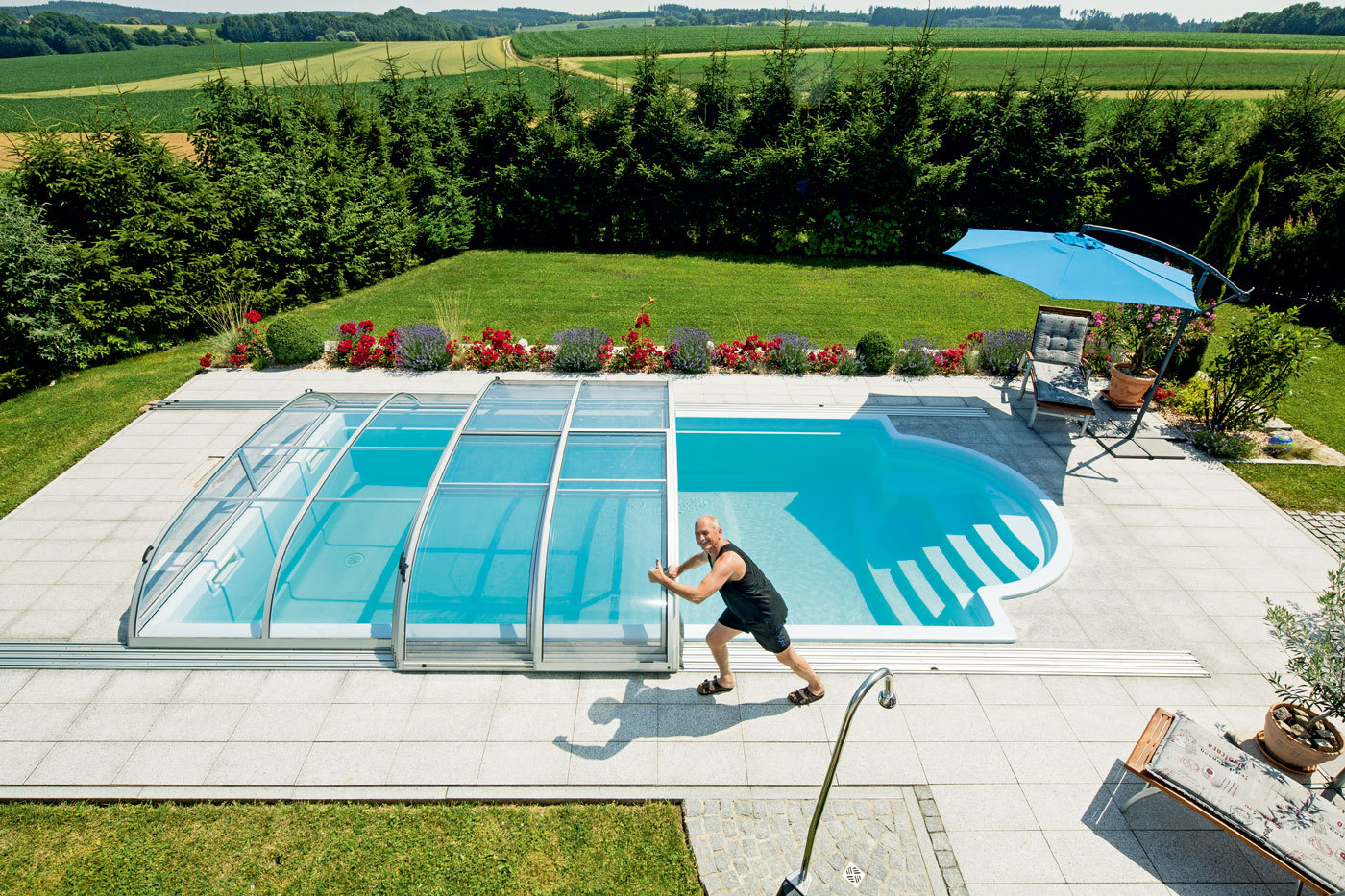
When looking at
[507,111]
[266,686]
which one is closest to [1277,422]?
[266,686]

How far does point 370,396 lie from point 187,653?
4.21 meters

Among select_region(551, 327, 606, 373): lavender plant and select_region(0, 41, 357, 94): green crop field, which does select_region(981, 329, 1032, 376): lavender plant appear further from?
select_region(0, 41, 357, 94): green crop field

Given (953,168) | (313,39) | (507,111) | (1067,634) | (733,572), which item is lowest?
(1067,634)

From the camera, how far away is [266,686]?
6496mm

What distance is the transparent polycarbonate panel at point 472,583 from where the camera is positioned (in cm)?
663

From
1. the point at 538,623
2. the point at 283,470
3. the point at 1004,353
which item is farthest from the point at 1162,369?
the point at 283,470

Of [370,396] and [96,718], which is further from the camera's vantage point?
[370,396]

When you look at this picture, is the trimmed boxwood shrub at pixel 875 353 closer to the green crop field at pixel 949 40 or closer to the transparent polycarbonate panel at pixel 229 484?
the transparent polycarbonate panel at pixel 229 484

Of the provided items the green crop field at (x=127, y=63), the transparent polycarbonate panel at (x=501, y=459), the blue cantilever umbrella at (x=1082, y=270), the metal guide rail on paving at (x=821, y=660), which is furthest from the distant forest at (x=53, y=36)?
the blue cantilever umbrella at (x=1082, y=270)

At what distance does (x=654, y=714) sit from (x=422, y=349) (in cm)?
935

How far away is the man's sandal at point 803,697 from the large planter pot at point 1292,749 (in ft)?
12.5

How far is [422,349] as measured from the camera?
512 inches

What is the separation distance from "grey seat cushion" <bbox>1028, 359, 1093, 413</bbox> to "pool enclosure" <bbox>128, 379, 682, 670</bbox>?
6.89 m

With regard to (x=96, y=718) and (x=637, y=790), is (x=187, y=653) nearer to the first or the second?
(x=96, y=718)
